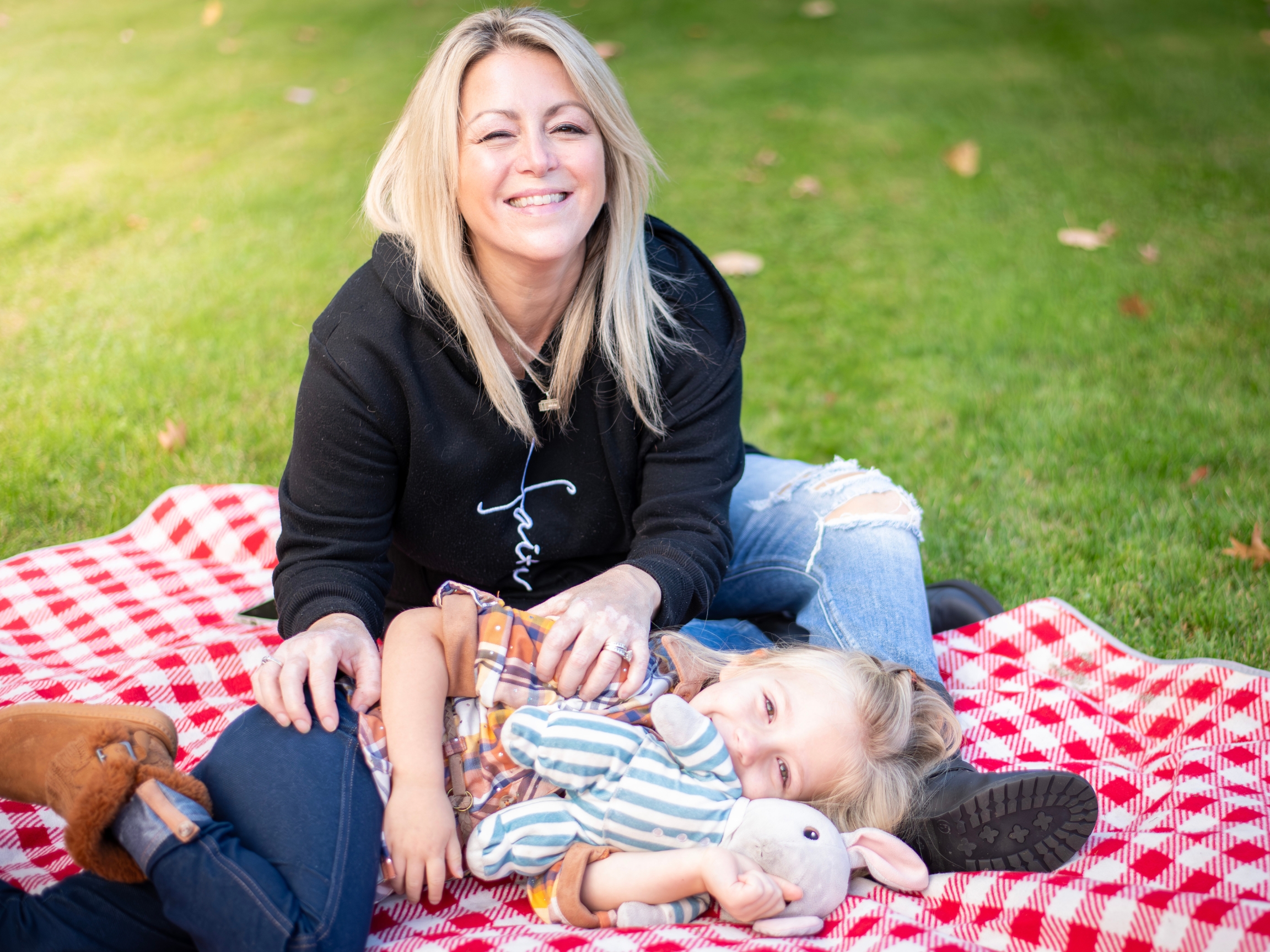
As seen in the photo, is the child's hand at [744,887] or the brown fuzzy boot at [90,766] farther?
the child's hand at [744,887]

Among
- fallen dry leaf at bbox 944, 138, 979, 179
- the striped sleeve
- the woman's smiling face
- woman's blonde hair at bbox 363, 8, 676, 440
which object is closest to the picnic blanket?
the striped sleeve

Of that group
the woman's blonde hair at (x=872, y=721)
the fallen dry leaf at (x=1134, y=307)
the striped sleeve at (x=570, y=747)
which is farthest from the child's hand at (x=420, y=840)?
the fallen dry leaf at (x=1134, y=307)

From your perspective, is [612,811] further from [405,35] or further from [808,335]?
[405,35]

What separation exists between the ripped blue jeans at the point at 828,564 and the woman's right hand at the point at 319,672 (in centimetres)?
71

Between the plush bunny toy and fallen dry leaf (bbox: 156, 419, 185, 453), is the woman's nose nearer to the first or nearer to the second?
the plush bunny toy

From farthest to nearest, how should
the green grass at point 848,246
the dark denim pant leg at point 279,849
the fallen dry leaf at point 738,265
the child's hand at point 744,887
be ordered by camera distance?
1. the fallen dry leaf at point 738,265
2. the green grass at point 848,246
3. the child's hand at point 744,887
4. the dark denim pant leg at point 279,849

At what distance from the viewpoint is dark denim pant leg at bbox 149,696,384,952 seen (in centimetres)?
153

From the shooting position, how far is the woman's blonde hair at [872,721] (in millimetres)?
1952

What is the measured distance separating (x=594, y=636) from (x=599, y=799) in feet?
0.91

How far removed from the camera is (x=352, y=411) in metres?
2.03

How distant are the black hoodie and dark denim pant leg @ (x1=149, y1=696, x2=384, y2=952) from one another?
0.29 m

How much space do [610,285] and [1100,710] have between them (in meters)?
1.51

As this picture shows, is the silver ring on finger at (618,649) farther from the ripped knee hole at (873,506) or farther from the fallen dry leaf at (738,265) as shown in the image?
the fallen dry leaf at (738,265)

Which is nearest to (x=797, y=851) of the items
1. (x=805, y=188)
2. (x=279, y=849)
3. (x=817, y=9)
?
(x=279, y=849)
